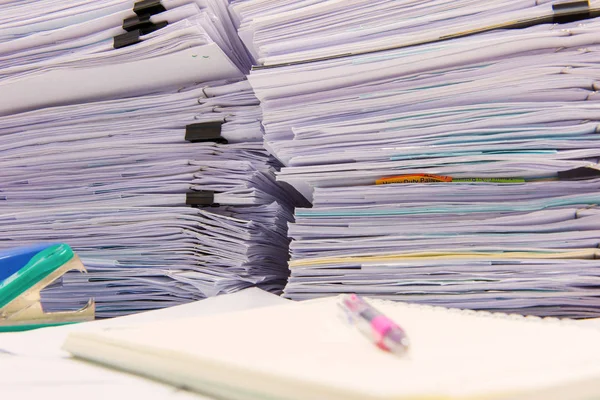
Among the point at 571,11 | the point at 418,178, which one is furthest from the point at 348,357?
the point at 571,11

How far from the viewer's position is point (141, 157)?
0.85 metres

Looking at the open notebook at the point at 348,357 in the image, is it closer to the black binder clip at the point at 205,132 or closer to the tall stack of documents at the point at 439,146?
the tall stack of documents at the point at 439,146

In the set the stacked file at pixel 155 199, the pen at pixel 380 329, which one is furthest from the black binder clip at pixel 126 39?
the pen at pixel 380 329

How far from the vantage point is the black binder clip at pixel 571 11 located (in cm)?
55

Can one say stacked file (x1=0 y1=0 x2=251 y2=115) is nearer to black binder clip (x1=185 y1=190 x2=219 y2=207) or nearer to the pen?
black binder clip (x1=185 y1=190 x2=219 y2=207)

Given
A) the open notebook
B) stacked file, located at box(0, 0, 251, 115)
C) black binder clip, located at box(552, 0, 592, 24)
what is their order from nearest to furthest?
the open notebook → black binder clip, located at box(552, 0, 592, 24) → stacked file, located at box(0, 0, 251, 115)

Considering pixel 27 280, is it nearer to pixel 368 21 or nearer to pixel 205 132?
pixel 205 132

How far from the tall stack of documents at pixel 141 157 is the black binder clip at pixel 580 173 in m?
0.47

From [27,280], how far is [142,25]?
1.46 feet

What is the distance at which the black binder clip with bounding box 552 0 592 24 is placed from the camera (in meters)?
0.55

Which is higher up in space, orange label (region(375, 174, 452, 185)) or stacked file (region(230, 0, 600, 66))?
stacked file (region(230, 0, 600, 66))

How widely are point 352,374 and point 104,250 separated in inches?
28.3

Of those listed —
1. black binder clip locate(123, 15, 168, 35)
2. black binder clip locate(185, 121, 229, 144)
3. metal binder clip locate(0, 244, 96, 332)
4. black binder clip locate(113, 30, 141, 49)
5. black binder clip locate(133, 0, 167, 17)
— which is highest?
black binder clip locate(133, 0, 167, 17)

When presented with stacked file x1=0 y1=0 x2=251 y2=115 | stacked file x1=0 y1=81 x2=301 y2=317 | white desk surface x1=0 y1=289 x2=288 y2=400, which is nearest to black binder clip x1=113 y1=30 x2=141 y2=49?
stacked file x1=0 y1=0 x2=251 y2=115
